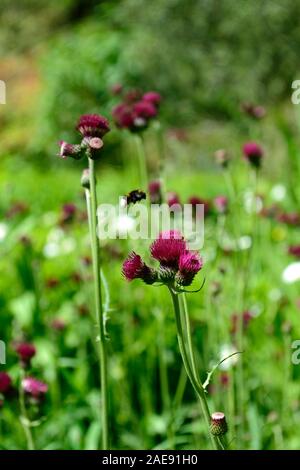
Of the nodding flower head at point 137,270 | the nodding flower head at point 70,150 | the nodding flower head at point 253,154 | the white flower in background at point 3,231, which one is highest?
the nodding flower head at point 253,154

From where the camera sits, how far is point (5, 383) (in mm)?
1030

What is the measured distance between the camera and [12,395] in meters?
1.06

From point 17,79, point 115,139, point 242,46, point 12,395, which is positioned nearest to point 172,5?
point 242,46

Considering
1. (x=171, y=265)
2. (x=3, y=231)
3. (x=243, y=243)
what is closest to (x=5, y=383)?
(x=171, y=265)

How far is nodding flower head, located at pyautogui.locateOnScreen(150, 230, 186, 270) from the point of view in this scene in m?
0.63

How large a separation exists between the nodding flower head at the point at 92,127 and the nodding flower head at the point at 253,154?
0.52 metres

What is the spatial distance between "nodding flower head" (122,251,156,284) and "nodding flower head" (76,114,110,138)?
14cm

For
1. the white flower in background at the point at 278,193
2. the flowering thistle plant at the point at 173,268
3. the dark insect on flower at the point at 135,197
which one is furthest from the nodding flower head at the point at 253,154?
the white flower in background at the point at 278,193

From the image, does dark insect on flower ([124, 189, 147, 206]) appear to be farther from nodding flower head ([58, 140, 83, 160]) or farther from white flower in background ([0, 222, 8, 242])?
white flower in background ([0, 222, 8, 242])

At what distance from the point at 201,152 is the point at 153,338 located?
5.50 metres

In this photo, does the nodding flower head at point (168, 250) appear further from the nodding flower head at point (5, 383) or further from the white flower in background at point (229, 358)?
the white flower in background at point (229, 358)

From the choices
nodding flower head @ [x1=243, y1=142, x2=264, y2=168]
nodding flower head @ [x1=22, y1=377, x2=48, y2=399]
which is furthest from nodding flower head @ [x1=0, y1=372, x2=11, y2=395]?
nodding flower head @ [x1=243, y1=142, x2=264, y2=168]

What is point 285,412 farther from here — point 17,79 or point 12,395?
point 17,79

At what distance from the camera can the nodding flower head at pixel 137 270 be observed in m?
0.64
